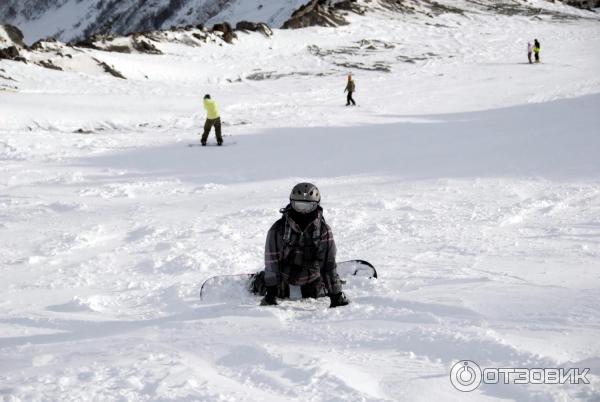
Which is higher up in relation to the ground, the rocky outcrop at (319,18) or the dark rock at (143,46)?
the rocky outcrop at (319,18)

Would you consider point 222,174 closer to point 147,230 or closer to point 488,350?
point 147,230

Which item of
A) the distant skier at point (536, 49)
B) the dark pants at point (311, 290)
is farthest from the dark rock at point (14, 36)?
the dark pants at point (311, 290)

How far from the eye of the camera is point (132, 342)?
14.2 feet

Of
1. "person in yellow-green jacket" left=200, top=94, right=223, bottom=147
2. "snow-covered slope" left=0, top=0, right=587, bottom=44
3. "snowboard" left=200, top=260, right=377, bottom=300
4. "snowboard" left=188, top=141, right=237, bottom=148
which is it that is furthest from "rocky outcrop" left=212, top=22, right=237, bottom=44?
"snowboard" left=200, top=260, right=377, bottom=300

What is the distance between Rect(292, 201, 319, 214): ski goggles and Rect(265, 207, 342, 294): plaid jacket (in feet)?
0.32

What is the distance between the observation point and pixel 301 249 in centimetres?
498

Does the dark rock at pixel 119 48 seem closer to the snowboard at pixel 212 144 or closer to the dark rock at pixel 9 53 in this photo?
the dark rock at pixel 9 53

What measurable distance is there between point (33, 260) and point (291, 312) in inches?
143

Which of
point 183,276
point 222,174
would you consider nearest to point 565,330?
point 183,276

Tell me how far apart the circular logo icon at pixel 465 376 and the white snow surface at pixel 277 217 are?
73 millimetres

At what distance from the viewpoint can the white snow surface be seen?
148 inches

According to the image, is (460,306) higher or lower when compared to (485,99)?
lower

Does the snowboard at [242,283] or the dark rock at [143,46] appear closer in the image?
the snowboard at [242,283]

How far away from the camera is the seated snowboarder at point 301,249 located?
4832mm
